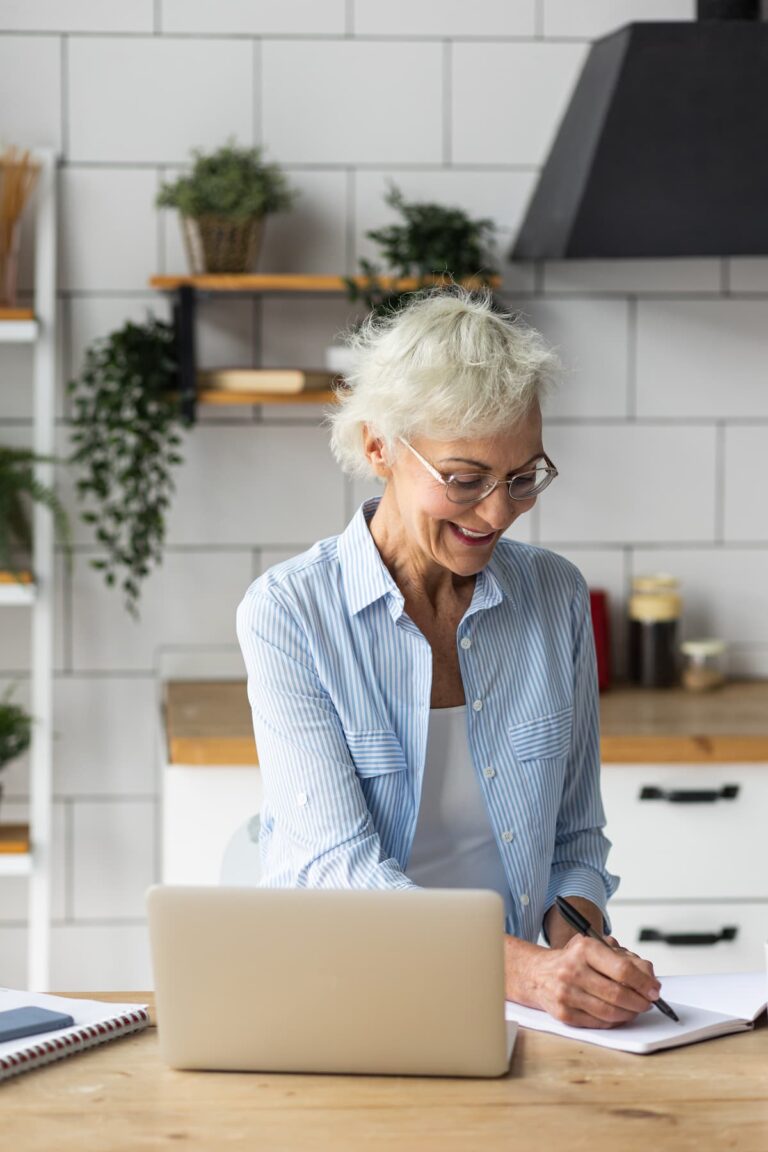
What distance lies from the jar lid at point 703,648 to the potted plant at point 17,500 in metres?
1.33

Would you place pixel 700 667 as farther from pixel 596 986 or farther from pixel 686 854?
pixel 596 986

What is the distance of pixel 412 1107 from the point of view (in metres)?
1.20

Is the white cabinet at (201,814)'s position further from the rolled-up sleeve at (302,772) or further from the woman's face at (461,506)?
the woman's face at (461,506)

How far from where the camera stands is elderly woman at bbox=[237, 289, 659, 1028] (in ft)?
5.40

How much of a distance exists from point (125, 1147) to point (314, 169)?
232 centimetres

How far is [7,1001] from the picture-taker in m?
1.42

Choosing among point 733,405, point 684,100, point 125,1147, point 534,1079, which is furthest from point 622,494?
point 125,1147

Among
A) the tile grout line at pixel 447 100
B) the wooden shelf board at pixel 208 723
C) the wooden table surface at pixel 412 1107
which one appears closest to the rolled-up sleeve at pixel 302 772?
the wooden table surface at pixel 412 1107

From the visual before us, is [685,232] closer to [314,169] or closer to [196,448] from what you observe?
[314,169]

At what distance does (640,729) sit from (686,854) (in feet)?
0.79

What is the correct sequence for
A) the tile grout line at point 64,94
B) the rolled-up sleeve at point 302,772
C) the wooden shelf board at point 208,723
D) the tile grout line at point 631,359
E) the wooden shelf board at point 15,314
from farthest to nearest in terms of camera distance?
the tile grout line at point 631,359
the tile grout line at point 64,94
the wooden shelf board at point 15,314
the wooden shelf board at point 208,723
the rolled-up sleeve at point 302,772

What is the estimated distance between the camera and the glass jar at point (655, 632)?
303cm

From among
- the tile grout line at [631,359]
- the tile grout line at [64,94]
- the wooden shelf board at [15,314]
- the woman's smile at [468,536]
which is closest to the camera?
the woman's smile at [468,536]

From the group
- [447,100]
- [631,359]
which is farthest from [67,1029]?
[447,100]
